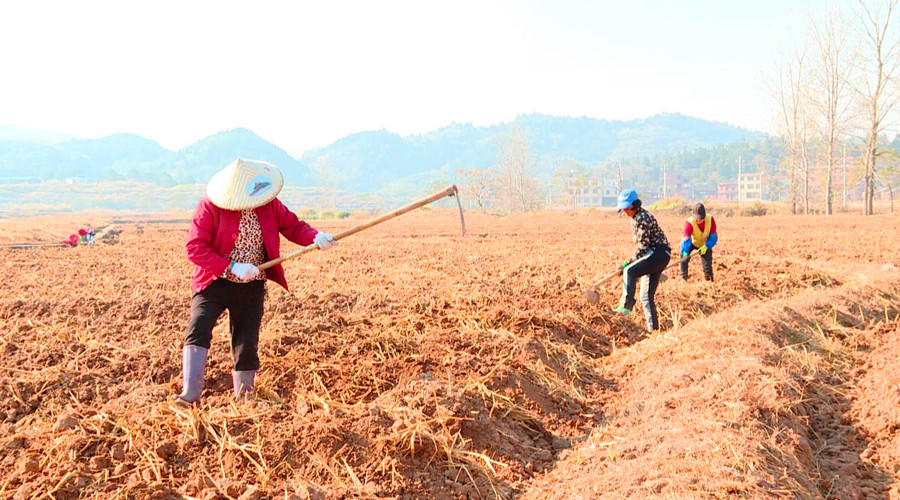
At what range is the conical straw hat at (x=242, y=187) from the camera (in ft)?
13.1

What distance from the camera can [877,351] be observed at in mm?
5805

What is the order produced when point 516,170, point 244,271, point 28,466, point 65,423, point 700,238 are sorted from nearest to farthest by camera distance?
point 28,466, point 65,423, point 244,271, point 700,238, point 516,170

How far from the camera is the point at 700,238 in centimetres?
825

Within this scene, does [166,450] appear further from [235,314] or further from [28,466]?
[235,314]

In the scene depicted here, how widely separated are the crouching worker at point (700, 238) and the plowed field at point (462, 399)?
74cm

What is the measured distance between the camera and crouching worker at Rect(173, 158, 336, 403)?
156 inches

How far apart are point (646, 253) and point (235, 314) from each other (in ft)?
13.7

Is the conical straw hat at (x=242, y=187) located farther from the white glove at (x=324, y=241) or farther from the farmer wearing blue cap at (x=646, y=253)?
the farmer wearing blue cap at (x=646, y=253)

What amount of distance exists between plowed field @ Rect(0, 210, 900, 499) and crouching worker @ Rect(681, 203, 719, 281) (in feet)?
2.42

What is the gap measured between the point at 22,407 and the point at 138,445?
129cm

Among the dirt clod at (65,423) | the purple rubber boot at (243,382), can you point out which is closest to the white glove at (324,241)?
the purple rubber boot at (243,382)

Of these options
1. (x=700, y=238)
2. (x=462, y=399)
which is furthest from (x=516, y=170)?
(x=462, y=399)

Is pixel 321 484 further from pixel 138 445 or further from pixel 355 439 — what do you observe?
pixel 138 445

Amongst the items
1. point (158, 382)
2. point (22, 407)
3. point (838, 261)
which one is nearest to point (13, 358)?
point (22, 407)
